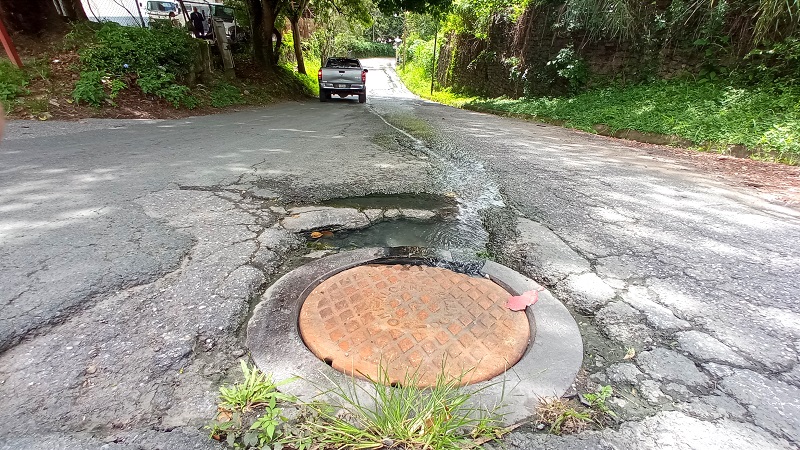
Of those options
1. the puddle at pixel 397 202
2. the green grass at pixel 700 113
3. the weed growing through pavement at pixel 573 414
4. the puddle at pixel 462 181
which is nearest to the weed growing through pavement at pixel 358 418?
the weed growing through pavement at pixel 573 414

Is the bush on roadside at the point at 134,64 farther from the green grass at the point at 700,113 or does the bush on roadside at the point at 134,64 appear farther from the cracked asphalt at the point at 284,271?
the green grass at the point at 700,113

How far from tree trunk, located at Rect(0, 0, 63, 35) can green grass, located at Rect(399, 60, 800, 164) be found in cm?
1088

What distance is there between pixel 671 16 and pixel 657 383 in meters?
9.50

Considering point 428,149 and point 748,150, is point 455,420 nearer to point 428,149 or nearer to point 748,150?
point 428,149

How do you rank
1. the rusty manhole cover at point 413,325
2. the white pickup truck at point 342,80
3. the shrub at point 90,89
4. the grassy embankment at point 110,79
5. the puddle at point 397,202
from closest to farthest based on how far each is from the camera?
the rusty manhole cover at point 413,325 → the puddle at point 397,202 → the grassy embankment at point 110,79 → the shrub at point 90,89 → the white pickup truck at point 342,80

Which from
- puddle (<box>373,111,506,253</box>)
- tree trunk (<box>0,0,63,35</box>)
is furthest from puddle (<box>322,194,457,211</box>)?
tree trunk (<box>0,0,63,35</box>)

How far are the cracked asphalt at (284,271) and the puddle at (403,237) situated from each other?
0.49 feet

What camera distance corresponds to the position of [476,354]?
61.1 inches

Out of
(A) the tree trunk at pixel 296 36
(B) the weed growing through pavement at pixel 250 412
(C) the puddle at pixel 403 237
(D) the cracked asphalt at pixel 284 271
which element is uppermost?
(A) the tree trunk at pixel 296 36

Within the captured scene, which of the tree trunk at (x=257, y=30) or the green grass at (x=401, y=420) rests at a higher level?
the tree trunk at (x=257, y=30)

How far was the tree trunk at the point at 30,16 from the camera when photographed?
711cm

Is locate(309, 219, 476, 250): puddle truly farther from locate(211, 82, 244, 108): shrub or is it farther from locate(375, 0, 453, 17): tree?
locate(375, 0, 453, 17): tree

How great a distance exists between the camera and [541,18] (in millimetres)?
11227

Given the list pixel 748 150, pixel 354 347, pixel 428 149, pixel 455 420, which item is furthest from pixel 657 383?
pixel 748 150
